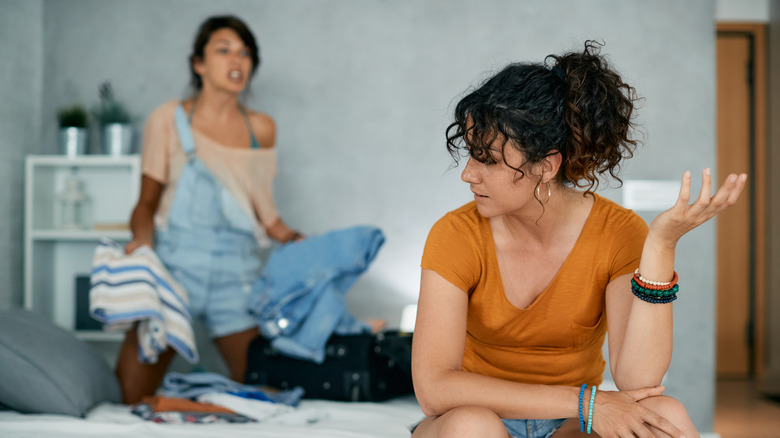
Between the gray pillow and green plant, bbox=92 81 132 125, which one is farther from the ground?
green plant, bbox=92 81 132 125

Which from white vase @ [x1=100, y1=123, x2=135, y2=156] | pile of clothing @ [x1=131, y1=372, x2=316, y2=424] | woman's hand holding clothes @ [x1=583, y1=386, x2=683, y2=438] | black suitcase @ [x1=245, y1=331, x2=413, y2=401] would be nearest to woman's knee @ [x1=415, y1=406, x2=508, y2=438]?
woman's hand holding clothes @ [x1=583, y1=386, x2=683, y2=438]

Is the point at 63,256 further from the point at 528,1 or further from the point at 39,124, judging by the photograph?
the point at 528,1

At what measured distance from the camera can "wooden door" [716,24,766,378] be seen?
169 inches

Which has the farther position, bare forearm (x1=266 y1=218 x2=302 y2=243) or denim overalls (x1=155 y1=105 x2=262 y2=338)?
bare forearm (x1=266 y1=218 x2=302 y2=243)

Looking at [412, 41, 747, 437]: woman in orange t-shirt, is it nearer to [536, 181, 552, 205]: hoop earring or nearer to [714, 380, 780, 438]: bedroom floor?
[536, 181, 552, 205]: hoop earring

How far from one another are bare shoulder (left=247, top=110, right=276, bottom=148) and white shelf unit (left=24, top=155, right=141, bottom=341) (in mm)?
567

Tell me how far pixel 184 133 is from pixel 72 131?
30.8 inches

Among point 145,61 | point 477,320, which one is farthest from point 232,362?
point 145,61

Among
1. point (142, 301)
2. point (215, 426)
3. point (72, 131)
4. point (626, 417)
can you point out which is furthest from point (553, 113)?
point (72, 131)

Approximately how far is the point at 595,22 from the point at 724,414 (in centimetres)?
211

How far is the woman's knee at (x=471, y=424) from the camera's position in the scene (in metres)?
1.10

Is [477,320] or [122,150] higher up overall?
[122,150]

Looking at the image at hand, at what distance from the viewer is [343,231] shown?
238cm

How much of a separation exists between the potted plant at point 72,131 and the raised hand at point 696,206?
2531 millimetres
